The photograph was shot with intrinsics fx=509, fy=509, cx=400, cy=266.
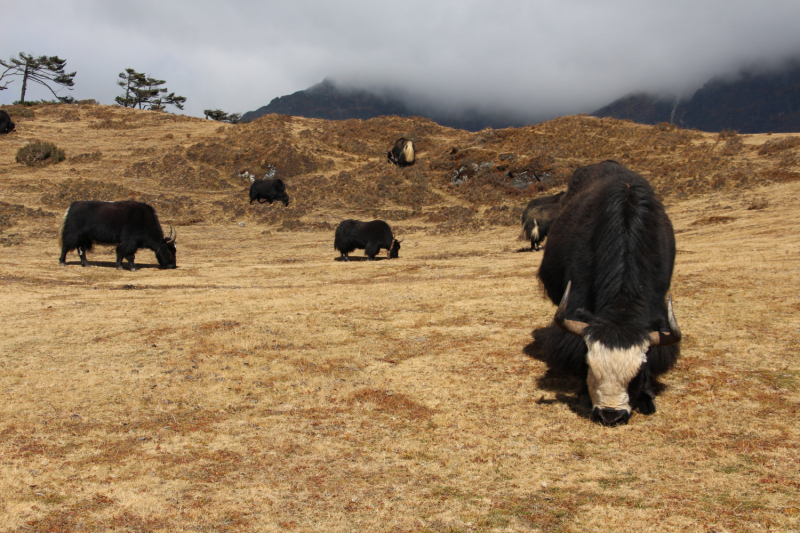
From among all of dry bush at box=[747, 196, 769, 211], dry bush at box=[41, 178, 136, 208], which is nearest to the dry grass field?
dry bush at box=[747, 196, 769, 211]

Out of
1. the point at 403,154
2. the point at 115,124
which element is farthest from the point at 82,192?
the point at 403,154

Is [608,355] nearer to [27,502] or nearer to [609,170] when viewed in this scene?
[609,170]

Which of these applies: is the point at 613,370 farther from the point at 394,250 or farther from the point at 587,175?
the point at 394,250

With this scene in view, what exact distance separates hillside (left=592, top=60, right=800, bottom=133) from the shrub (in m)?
45.5

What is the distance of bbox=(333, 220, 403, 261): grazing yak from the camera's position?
59.9ft

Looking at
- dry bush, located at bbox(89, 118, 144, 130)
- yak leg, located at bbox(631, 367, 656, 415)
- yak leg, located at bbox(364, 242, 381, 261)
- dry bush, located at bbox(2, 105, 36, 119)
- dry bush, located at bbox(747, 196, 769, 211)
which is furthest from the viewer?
dry bush, located at bbox(2, 105, 36, 119)

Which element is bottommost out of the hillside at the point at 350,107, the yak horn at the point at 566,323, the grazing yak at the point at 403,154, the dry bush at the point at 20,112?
the yak horn at the point at 566,323

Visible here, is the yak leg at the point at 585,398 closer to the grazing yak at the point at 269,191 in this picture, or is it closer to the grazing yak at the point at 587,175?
the grazing yak at the point at 587,175

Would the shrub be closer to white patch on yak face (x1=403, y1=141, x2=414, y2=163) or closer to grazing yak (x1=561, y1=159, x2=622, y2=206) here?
white patch on yak face (x1=403, y1=141, x2=414, y2=163)

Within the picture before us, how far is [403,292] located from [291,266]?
6707mm

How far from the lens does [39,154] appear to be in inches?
1345

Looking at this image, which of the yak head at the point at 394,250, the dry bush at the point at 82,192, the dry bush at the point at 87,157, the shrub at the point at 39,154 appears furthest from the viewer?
the dry bush at the point at 87,157

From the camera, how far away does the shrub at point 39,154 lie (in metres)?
33.8

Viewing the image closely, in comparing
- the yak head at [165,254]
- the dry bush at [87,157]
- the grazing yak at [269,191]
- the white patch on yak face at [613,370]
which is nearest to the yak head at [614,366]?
the white patch on yak face at [613,370]
